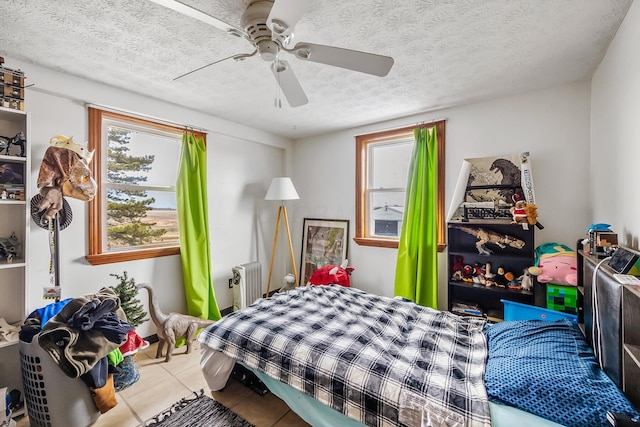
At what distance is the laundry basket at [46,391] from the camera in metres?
1.53

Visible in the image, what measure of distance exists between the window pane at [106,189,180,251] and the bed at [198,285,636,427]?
140 cm

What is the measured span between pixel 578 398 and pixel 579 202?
1.85m

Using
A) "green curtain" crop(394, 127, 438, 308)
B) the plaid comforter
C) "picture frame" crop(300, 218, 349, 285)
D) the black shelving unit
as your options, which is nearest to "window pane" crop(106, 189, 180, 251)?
the plaid comforter

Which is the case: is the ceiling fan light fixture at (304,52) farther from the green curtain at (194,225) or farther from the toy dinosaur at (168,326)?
the toy dinosaur at (168,326)

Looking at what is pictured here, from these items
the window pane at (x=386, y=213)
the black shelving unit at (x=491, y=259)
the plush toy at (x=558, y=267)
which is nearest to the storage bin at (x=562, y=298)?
the plush toy at (x=558, y=267)

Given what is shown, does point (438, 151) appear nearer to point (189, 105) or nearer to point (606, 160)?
point (606, 160)

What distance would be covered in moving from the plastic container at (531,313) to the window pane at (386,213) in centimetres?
132

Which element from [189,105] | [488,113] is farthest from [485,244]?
[189,105]

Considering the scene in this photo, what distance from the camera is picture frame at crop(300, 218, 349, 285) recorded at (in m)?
3.58

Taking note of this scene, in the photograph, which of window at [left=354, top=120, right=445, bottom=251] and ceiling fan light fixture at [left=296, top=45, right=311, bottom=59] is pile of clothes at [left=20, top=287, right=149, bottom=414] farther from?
window at [left=354, top=120, right=445, bottom=251]

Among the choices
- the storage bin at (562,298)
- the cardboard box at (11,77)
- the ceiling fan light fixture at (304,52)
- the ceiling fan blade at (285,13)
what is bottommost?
the storage bin at (562,298)

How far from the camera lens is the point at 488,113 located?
2.62 metres

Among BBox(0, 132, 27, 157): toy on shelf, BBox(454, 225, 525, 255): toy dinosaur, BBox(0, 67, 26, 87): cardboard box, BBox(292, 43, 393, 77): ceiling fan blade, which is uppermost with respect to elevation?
BBox(0, 67, 26, 87): cardboard box

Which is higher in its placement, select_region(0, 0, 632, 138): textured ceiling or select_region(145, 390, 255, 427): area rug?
select_region(0, 0, 632, 138): textured ceiling
